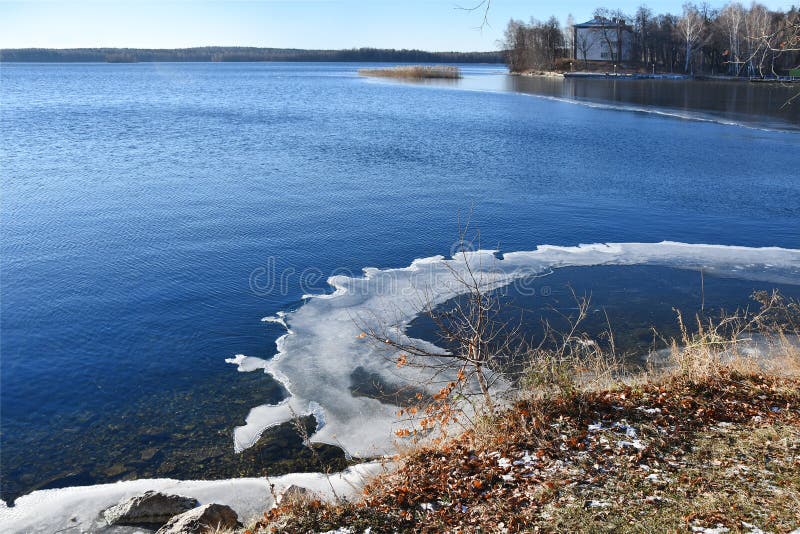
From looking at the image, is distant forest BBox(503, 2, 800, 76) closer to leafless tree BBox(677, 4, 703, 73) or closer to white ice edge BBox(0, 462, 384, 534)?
leafless tree BBox(677, 4, 703, 73)

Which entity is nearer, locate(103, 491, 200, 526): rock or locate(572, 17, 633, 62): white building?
locate(103, 491, 200, 526): rock

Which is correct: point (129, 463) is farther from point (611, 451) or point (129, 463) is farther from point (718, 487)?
point (718, 487)

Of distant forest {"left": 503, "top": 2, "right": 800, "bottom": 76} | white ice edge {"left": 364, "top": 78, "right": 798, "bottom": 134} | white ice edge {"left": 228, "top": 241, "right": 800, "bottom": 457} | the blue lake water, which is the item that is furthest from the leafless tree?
white ice edge {"left": 228, "top": 241, "right": 800, "bottom": 457}

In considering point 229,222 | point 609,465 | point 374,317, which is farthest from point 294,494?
point 229,222

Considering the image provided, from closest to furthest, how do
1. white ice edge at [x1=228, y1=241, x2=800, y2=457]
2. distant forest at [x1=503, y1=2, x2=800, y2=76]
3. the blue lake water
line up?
white ice edge at [x1=228, y1=241, x2=800, y2=457] → the blue lake water → distant forest at [x1=503, y1=2, x2=800, y2=76]

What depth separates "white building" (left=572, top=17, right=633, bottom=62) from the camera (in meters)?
102

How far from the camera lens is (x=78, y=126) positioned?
37781 mm

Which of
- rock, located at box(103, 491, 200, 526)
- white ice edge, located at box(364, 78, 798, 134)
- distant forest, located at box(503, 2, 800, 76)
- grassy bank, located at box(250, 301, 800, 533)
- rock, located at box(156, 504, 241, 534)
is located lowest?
rock, located at box(103, 491, 200, 526)

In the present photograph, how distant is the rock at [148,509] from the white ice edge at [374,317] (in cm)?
140

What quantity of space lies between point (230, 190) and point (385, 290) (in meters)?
10.8

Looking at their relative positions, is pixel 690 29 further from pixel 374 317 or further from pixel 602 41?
pixel 374 317

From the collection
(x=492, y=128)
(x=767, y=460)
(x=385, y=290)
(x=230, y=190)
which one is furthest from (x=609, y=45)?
(x=767, y=460)

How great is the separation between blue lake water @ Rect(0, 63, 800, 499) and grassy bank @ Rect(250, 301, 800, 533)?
3.17 m

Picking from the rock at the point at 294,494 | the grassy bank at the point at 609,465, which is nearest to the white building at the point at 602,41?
the grassy bank at the point at 609,465
